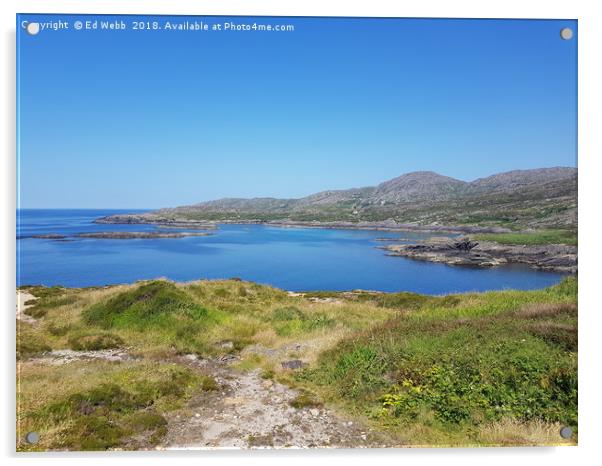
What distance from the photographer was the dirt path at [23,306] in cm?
600

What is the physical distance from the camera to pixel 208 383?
20.4 ft

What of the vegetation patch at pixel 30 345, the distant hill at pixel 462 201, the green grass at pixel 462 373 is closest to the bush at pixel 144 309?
the vegetation patch at pixel 30 345

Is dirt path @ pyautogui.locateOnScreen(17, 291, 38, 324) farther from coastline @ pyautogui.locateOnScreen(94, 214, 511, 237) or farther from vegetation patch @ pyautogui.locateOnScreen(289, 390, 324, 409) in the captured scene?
vegetation patch @ pyautogui.locateOnScreen(289, 390, 324, 409)

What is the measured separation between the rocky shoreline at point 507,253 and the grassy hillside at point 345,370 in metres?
0.48

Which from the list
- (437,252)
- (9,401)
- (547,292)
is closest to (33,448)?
(9,401)

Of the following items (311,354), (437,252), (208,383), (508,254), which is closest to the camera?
(208,383)

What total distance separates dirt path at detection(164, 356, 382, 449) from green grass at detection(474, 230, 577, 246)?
15.3ft

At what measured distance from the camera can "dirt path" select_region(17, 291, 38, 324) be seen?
6.00m

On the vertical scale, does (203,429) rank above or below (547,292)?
below

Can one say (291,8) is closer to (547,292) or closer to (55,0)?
(55,0)

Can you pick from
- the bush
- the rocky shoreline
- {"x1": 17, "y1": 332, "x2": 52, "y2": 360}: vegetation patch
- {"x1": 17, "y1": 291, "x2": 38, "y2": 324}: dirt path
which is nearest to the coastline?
the rocky shoreline

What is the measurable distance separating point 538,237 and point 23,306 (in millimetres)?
9342

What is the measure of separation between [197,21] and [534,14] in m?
5.57

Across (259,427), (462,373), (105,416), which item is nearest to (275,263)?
(259,427)
